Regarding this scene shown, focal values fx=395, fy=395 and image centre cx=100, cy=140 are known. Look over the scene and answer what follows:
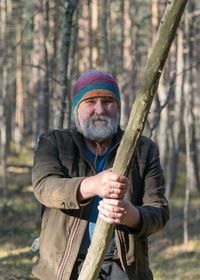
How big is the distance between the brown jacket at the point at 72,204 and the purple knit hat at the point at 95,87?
251mm

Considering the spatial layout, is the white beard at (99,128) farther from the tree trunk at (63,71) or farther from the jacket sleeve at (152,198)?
the tree trunk at (63,71)

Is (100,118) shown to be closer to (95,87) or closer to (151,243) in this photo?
(95,87)

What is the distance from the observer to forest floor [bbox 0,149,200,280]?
21.5 feet

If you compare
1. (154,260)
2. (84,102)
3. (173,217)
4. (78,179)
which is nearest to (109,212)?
(78,179)

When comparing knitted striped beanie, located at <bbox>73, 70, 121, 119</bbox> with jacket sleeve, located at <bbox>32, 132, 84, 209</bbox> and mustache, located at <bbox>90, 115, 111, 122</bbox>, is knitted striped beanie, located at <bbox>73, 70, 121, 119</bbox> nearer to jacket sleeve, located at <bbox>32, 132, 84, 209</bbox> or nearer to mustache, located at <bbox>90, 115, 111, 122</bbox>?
mustache, located at <bbox>90, 115, 111, 122</bbox>

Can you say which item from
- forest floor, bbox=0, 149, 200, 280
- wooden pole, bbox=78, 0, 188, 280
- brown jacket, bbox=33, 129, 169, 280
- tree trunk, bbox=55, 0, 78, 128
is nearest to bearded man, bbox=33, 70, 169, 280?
brown jacket, bbox=33, 129, 169, 280

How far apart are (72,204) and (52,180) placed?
0.19 m

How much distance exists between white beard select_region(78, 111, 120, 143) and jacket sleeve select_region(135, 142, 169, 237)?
0.26 metres

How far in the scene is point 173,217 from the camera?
34.4 feet

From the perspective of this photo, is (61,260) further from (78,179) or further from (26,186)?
(26,186)

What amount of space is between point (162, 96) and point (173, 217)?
3.55 m

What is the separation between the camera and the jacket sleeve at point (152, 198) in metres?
2.12

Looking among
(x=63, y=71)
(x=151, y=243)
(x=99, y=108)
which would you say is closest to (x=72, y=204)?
(x=99, y=108)

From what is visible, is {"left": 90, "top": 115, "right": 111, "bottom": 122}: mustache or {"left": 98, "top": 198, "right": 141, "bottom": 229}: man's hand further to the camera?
{"left": 90, "top": 115, "right": 111, "bottom": 122}: mustache
